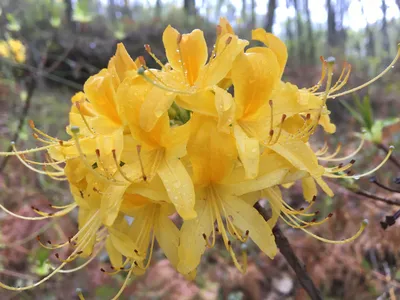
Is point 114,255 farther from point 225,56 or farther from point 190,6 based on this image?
point 190,6

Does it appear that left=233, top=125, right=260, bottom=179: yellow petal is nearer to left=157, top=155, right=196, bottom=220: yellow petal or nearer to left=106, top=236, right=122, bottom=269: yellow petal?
left=157, top=155, right=196, bottom=220: yellow petal

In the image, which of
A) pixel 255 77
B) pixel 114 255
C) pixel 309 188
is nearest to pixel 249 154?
pixel 255 77

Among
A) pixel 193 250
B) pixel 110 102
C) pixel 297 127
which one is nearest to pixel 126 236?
pixel 193 250

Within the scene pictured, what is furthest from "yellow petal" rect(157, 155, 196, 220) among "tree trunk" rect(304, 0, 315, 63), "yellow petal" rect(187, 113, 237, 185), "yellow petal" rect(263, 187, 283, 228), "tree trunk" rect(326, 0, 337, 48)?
"tree trunk" rect(326, 0, 337, 48)

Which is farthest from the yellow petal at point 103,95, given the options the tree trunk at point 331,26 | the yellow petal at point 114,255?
the tree trunk at point 331,26

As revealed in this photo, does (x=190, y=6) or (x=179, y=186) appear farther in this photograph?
(x=190, y=6)
